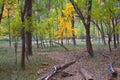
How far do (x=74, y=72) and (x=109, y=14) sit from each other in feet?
46.9

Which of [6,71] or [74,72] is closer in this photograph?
[74,72]

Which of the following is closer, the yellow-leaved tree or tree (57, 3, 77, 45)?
tree (57, 3, 77, 45)

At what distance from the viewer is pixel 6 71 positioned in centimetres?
1709

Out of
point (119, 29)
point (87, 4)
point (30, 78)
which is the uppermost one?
point (87, 4)

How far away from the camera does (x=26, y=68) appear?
60.1 feet

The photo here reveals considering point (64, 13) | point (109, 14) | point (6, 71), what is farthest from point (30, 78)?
point (64, 13)

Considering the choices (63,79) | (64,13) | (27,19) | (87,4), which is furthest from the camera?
(64,13)

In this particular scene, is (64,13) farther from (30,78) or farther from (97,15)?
(30,78)

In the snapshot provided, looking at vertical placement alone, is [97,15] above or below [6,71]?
above

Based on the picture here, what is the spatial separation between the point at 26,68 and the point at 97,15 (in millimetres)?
13354

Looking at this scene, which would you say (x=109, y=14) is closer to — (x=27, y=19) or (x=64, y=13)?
(x=27, y=19)

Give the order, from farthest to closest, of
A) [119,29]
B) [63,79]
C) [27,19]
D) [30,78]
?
[119,29], [27,19], [30,78], [63,79]

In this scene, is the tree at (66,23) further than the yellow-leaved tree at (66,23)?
No

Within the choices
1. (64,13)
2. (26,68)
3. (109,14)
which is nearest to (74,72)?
(26,68)
